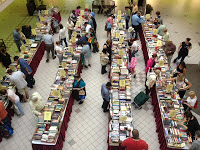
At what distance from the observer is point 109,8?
16250 millimetres

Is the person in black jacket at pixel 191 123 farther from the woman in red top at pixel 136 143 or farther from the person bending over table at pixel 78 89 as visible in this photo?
the person bending over table at pixel 78 89

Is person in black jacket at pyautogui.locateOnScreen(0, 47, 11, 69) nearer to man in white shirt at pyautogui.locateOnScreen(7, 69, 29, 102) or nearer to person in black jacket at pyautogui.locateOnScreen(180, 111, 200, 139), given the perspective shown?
man in white shirt at pyautogui.locateOnScreen(7, 69, 29, 102)

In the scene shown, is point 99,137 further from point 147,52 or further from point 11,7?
point 11,7

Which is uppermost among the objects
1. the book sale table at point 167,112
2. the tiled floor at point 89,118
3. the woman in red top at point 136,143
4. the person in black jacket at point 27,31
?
the person in black jacket at point 27,31

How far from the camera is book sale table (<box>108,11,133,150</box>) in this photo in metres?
6.58

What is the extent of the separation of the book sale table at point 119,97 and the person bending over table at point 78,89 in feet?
4.18

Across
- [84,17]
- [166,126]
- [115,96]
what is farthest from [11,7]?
[166,126]

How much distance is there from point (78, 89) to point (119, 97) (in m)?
1.79

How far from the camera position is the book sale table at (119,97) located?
21.6 feet

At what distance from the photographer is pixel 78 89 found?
8.31 m

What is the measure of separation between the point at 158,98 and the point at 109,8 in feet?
34.9

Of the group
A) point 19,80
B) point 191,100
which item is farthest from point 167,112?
point 19,80

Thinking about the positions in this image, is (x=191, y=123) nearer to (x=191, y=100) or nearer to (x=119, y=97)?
(x=191, y=100)

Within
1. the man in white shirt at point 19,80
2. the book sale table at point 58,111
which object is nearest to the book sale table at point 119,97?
the book sale table at point 58,111
